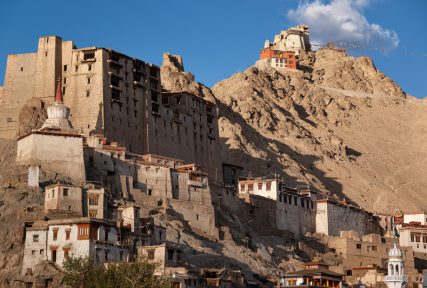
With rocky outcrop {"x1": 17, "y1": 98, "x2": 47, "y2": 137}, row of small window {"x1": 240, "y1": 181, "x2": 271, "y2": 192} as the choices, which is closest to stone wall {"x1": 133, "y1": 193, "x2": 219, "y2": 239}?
rocky outcrop {"x1": 17, "y1": 98, "x2": 47, "y2": 137}

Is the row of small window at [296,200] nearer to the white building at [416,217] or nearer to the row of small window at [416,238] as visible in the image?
the row of small window at [416,238]

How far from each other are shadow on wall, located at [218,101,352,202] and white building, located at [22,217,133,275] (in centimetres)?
5153

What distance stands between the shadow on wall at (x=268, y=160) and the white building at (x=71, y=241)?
51.5m

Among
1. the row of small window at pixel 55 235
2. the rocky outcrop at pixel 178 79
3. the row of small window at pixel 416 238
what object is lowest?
the row of small window at pixel 55 235

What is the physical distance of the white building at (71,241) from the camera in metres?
72.8

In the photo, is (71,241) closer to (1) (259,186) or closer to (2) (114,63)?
(2) (114,63)

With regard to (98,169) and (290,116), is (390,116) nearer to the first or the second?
(290,116)

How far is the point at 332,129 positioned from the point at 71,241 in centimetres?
9616

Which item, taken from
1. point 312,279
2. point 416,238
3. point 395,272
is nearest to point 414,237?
point 416,238

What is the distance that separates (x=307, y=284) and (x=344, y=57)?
11364cm

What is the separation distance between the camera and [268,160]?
5221 inches

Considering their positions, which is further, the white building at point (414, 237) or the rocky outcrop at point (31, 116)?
the white building at point (414, 237)

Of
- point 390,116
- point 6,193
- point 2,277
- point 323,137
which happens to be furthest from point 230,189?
point 390,116

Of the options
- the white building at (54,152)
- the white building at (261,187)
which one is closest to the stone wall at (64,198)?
the white building at (54,152)
